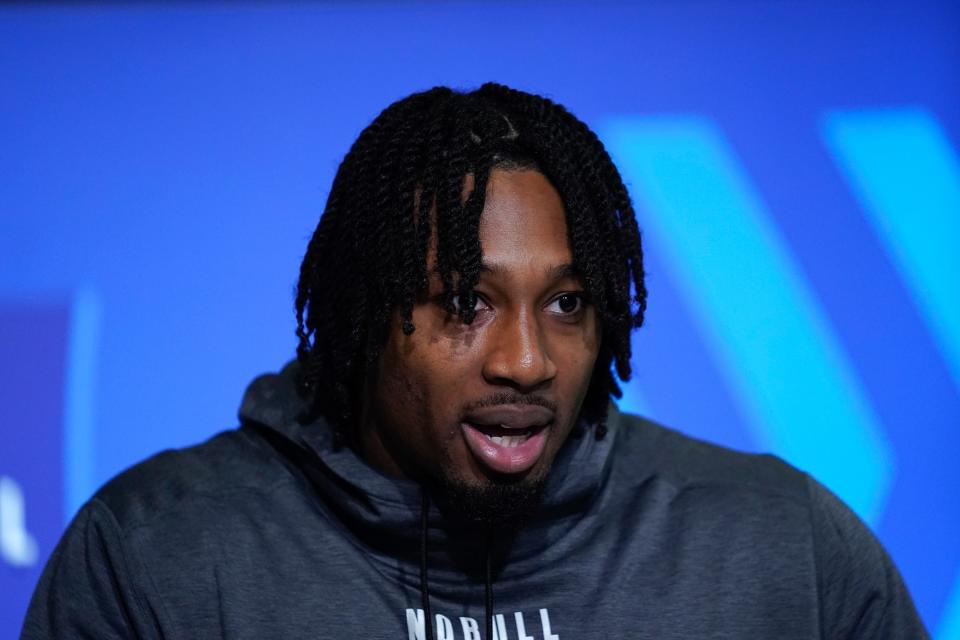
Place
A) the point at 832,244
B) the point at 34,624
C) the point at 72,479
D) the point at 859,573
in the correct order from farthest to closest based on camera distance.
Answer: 1. the point at 832,244
2. the point at 72,479
3. the point at 859,573
4. the point at 34,624

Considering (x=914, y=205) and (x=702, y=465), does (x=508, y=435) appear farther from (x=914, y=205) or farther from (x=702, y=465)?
(x=914, y=205)

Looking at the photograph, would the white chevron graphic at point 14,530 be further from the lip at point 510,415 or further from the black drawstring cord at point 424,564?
the lip at point 510,415

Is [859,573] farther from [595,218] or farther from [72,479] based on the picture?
[72,479]

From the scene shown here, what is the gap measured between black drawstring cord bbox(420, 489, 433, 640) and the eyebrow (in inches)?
10.6

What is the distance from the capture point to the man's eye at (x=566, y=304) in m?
1.25

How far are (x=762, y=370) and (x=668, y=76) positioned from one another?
0.54 meters

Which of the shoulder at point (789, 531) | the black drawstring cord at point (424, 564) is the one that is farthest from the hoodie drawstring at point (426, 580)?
the shoulder at point (789, 531)

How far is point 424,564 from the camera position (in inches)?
50.7

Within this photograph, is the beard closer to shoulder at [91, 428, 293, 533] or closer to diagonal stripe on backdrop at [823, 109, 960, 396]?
shoulder at [91, 428, 293, 533]

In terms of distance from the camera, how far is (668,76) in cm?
218

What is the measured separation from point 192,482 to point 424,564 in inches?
11.1

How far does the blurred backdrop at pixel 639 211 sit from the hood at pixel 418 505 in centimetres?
75

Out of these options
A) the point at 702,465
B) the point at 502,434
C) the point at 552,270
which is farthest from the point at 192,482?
the point at 702,465

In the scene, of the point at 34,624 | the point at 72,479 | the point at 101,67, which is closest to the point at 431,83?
the point at 101,67
